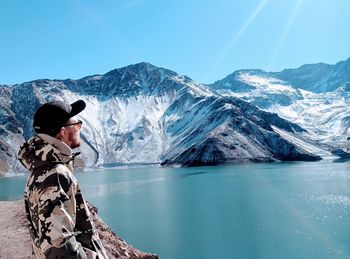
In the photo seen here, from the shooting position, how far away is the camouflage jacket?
4.28m

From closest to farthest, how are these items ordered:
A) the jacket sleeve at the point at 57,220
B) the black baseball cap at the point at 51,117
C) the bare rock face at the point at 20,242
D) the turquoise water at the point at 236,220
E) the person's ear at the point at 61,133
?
the jacket sleeve at the point at 57,220
the black baseball cap at the point at 51,117
the person's ear at the point at 61,133
the bare rock face at the point at 20,242
the turquoise water at the point at 236,220

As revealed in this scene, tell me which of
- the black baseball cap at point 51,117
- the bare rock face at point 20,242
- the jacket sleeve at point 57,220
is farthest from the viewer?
the bare rock face at point 20,242

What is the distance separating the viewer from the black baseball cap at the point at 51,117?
4855 mm

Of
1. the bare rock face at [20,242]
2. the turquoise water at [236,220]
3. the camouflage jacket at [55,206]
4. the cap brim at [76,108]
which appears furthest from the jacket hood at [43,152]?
the turquoise water at [236,220]

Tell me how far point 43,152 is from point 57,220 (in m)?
0.83

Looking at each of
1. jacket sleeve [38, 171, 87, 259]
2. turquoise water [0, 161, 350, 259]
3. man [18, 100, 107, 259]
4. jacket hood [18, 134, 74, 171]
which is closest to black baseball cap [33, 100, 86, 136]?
man [18, 100, 107, 259]

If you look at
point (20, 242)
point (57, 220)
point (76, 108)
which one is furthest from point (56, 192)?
point (20, 242)

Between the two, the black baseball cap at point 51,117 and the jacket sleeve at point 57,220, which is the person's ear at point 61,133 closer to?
the black baseball cap at point 51,117

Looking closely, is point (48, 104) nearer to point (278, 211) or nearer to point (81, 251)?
point (81, 251)

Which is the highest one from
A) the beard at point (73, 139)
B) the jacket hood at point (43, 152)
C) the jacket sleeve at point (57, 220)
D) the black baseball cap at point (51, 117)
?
the black baseball cap at point (51, 117)

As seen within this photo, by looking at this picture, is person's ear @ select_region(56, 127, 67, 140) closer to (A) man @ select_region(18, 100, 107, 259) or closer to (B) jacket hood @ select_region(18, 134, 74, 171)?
(A) man @ select_region(18, 100, 107, 259)

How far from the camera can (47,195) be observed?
4.36 meters

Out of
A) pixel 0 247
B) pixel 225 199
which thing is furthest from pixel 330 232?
pixel 0 247

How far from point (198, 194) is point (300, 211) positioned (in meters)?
35.5
